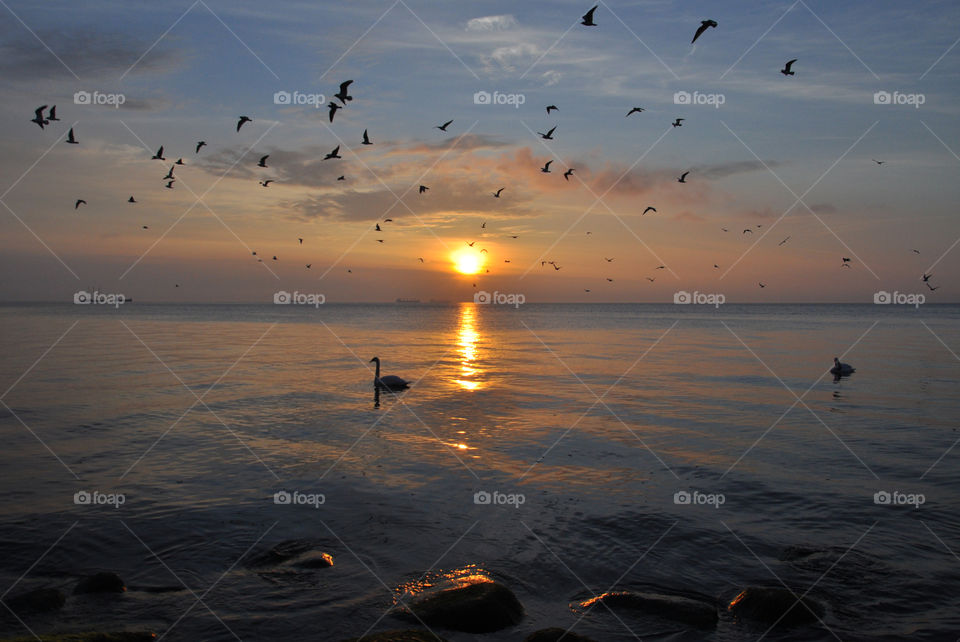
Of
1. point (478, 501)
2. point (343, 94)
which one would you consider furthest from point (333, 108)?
point (478, 501)

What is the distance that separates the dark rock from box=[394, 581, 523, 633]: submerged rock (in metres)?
5.32

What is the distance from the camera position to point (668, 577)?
12750mm

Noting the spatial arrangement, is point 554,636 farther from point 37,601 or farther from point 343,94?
point 343,94

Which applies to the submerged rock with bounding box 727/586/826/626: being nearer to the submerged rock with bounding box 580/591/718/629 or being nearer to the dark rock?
the submerged rock with bounding box 580/591/718/629

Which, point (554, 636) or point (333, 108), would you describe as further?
point (333, 108)

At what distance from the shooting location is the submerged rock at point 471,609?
412 inches

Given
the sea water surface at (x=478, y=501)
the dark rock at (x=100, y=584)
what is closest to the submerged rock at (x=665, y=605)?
the sea water surface at (x=478, y=501)

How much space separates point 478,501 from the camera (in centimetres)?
1688

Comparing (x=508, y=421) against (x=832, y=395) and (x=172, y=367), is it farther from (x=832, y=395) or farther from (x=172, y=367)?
(x=172, y=367)

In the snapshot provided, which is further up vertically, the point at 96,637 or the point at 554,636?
the point at 96,637

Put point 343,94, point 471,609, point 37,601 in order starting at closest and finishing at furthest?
point 471,609, point 37,601, point 343,94

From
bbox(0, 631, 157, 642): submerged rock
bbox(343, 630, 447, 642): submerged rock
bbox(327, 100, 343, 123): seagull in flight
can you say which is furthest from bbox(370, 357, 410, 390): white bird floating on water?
bbox(343, 630, 447, 642): submerged rock

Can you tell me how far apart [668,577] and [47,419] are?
83.3 ft

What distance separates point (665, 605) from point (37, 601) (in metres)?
11.0
